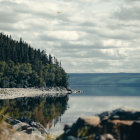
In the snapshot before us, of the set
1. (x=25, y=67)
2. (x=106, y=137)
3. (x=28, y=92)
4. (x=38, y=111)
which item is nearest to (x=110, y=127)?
(x=106, y=137)

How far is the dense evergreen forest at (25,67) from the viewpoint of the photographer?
134 meters

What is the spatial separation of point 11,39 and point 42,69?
800 inches

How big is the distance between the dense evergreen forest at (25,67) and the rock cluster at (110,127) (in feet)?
369

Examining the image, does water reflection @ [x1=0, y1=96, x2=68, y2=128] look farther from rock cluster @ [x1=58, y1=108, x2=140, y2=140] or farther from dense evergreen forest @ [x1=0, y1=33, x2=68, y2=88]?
dense evergreen forest @ [x1=0, y1=33, x2=68, y2=88]

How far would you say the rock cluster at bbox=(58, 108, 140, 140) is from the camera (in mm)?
11562

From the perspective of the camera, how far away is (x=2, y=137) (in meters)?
12.4

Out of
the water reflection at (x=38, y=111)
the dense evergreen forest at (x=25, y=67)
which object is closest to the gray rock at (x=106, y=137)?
the water reflection at (x=38, y=111)

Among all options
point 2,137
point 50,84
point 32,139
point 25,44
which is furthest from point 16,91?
point 2,137

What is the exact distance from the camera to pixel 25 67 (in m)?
144

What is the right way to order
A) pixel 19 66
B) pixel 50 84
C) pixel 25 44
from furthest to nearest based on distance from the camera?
pixel 25 44 < pixel 50 84 < pixel 19 66

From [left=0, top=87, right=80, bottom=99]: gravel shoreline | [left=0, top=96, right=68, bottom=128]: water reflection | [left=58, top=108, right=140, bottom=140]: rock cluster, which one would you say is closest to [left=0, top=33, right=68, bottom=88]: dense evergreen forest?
[left=0, top=87, right=80, bottom=99]: gravel shoreline

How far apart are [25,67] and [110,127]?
13328 cm

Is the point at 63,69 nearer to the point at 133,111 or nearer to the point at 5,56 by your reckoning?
the point at 5,56

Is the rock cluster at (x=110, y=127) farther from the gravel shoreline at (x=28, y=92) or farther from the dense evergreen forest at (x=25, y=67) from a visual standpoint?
the dense evergreen forest at (x=25, y=67)
